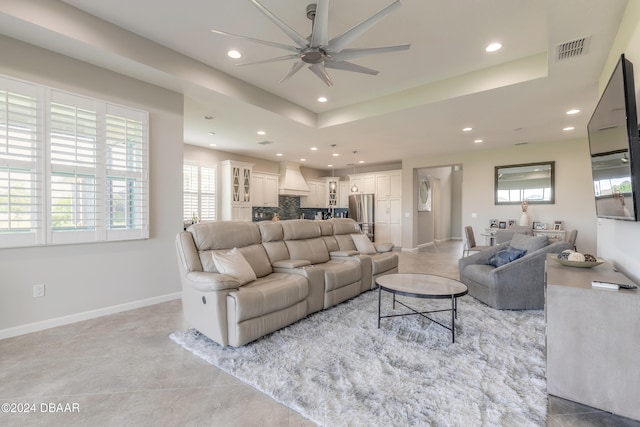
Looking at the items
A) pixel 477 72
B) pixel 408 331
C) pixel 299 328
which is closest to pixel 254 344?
pixel 299 328

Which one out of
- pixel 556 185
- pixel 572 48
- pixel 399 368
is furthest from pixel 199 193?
pixel 556 185

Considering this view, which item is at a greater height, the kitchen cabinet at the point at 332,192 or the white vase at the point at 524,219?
the kitchen cabinet at the point at 332,192

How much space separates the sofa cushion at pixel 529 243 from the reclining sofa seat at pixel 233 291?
2.90 m

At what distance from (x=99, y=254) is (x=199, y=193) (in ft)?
13.1

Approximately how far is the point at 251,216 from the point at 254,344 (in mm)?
5560

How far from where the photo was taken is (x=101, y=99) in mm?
3102

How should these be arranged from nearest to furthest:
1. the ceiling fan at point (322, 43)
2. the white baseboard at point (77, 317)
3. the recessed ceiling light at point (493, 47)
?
the ceiling fan at point (322, 43), the white baseboard at point (77, 317), the recessed ceiling light at point (493, 47)

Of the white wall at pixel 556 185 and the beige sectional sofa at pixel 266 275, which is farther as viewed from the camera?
the white wall at pixel 556 185

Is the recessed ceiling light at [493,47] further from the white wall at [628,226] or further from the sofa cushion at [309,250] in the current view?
the sofa cushion at [309,250]

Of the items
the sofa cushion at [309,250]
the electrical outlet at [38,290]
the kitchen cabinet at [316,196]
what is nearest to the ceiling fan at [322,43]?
the sofa cushion at [309,250]

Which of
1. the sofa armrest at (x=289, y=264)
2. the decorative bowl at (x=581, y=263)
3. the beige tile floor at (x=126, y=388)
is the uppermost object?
the decorative bowl at (x=581, y=263)

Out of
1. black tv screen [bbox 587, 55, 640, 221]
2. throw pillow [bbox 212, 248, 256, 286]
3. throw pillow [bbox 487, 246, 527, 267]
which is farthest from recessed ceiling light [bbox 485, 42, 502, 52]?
throw pillow [bbox 212, 248, 256, 286]

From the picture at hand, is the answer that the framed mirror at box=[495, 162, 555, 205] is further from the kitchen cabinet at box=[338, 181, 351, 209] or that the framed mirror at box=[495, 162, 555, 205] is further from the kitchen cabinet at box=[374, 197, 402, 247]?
the kitchen cabinet at box=[338, 181, 351, 209]

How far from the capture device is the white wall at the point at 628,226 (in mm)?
1897
